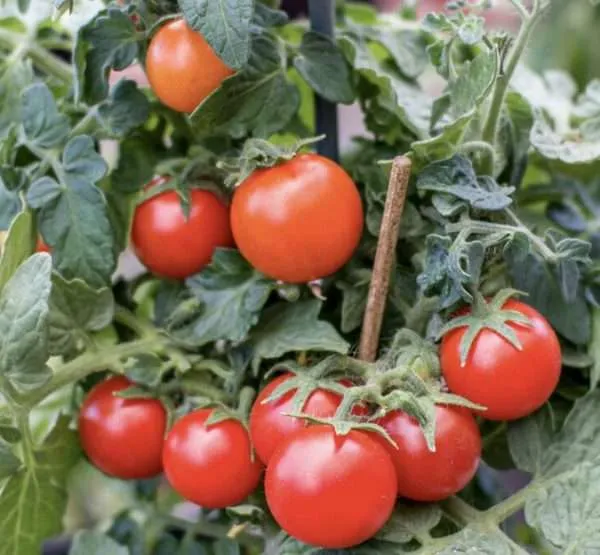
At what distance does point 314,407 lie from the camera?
1.80 ft

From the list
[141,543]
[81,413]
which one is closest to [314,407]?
[81,413]

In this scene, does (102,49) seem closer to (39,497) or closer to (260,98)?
(260,98)

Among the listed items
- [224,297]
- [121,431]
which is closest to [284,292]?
[224,297]

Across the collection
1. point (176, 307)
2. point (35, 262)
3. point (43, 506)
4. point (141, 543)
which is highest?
point (35, 262)

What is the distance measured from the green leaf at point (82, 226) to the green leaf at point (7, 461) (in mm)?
119

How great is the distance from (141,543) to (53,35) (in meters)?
0.42

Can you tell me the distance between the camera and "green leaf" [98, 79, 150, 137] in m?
0.65

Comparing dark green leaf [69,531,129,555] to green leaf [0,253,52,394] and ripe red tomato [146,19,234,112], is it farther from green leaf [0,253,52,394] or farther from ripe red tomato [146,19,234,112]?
ripe red tomato [146,19,234,112]

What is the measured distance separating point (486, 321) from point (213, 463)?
0.19 m

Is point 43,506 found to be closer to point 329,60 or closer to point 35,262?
point 35,262

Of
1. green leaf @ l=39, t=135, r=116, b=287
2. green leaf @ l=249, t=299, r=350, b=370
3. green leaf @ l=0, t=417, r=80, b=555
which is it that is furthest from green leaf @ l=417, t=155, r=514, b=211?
green leaf @ l=0, t=417, r=80, b=555

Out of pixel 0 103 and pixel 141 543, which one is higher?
pixel 0 103

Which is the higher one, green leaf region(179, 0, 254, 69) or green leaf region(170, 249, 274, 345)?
green leaf region(179, 0, 254, 69)

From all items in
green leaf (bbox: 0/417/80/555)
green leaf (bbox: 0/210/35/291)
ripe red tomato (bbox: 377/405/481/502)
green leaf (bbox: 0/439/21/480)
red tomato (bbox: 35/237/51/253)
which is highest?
green leaf (bbox: 0/210/35/291)
